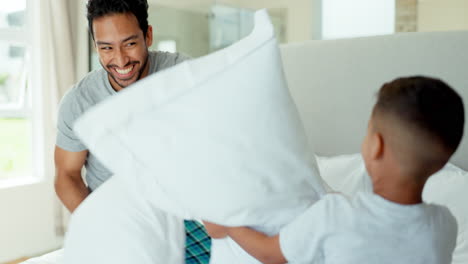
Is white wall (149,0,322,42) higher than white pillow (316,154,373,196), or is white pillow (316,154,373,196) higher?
white wall (149,0,322,42)

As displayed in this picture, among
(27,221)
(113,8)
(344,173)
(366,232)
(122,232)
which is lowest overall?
(27,221)

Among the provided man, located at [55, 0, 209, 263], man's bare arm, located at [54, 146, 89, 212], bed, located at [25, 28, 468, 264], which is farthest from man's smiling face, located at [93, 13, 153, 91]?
bed, located at [25, 28, 468, 264]

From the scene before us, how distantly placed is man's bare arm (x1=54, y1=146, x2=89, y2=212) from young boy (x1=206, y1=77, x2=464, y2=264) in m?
1.01

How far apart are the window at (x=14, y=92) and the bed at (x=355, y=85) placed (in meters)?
1.90

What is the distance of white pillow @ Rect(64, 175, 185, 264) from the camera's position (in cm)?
99

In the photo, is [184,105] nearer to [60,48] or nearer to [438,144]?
[438,144]

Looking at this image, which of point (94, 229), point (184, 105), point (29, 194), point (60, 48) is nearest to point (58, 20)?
point (60, 48)

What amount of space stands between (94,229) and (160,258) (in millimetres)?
170

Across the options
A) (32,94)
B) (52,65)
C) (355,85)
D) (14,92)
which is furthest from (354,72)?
(14,92)

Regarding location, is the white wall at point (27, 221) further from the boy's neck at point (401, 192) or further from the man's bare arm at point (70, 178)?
the boy's neck at point (401, 192)

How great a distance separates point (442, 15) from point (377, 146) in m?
1.91

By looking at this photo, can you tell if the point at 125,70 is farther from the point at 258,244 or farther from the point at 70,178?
the point at 258,244

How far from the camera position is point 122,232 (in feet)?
3.27

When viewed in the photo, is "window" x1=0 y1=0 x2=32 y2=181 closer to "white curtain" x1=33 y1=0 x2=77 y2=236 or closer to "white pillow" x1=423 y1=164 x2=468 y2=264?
"white curtain" x1=33 y1=0 x2=77 y2=236
